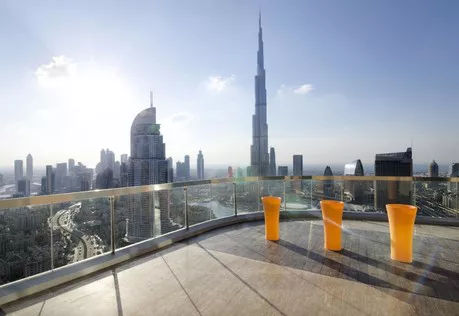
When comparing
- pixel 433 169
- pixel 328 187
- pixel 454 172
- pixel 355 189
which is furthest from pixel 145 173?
pixel 454 172

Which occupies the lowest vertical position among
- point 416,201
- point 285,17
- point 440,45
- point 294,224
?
point 294,224

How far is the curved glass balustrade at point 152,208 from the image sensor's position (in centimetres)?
283

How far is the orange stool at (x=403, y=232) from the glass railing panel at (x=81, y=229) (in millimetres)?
4077

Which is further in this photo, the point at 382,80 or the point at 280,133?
the point at 280,133

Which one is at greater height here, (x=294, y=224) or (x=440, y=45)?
(x=440, y=45)

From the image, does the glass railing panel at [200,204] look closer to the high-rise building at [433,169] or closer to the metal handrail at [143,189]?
the metal handrail at [143,189]

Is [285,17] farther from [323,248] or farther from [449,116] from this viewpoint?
[449,116]

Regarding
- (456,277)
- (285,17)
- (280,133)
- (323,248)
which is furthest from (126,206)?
(280,133)

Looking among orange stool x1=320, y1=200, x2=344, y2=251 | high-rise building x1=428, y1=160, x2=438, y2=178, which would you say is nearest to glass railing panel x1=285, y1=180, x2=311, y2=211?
orange stool x1=320, y1=200, x2=344, y2=251

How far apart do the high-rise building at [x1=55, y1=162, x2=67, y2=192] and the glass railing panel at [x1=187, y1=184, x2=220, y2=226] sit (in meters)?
2.29

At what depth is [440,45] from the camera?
9.80 m

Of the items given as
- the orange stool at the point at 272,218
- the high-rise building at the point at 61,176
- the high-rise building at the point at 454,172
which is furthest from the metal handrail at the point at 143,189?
the orange stool at the point at 272,218

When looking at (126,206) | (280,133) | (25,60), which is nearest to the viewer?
(126,206)

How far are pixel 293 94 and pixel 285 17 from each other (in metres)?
6.15
